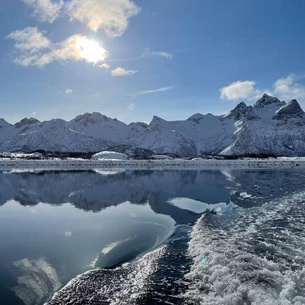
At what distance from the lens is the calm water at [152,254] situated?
40.5ft

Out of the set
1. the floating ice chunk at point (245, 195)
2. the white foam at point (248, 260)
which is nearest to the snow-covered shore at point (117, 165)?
the floating ice chunk at point (245, 195)

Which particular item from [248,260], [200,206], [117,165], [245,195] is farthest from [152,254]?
[117,165]

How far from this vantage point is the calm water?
12.3m

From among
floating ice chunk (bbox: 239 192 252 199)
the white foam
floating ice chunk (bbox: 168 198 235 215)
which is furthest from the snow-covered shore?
the white foam

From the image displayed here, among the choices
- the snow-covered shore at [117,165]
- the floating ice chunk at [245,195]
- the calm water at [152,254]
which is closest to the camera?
the calm water at [152,254]

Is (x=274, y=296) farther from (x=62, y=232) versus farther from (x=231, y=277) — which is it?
(x=62, y=232)

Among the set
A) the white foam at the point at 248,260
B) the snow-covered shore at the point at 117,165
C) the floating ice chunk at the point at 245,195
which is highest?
the snow-covered shore at the point at 117,165

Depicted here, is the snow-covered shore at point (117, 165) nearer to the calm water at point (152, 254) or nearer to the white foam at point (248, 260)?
the calm water at point (152, 254)

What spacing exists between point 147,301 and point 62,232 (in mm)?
11286

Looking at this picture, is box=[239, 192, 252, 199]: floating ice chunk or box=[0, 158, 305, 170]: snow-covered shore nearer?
box=[239, 192, 252, 199]: floating ice chunk

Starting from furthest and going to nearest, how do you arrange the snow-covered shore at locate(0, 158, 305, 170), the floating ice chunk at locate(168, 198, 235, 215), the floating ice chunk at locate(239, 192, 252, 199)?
the snow-covered shore at locate(0, 158, 305, 170)
the floating ice chunk at locate(239, 192, 252, 199)
the floating ice chunk at locate(168, 198, 235, 215)

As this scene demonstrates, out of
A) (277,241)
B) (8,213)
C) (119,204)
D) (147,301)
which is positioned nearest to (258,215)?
(277,241)

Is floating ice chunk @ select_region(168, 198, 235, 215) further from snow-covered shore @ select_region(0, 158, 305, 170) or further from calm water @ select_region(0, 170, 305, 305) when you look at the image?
snow-covered shore @ select_region(0, 158, 305, 170)

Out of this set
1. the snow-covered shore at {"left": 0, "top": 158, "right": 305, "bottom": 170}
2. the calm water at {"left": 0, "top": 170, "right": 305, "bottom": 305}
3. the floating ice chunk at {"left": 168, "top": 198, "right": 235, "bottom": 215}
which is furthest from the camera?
the snow-covered shore at {"left": 0, "top": 158, "right": 305, "bottom": 170}
